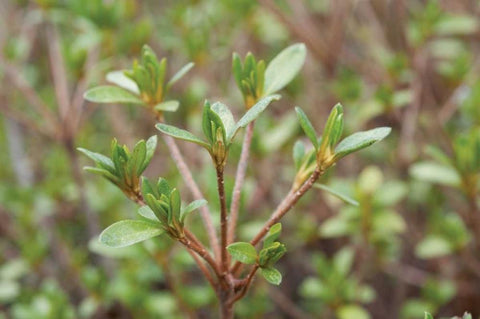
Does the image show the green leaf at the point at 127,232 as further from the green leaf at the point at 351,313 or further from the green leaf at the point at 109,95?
the green leaf at the point at 351,313

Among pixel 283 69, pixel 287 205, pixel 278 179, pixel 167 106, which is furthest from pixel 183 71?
pixel 278 179

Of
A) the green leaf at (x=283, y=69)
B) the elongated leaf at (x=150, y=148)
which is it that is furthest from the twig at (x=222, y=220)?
the green leaf at (x=283, y=69)

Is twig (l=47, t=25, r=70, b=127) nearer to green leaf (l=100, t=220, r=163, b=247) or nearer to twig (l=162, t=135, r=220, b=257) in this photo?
twig (l=162, t=135, r=220, b=257)

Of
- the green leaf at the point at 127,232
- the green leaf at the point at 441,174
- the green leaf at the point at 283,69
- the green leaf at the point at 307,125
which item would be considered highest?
the green leaf at the point at 283,69

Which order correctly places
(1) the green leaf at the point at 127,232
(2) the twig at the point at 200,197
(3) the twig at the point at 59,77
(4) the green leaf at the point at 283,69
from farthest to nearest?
(3) the twig at the point at 59,77 < (4) the green leaf at the point at 283,69 < (2) the twig at the point at 200,197 < (1) the green leaf at the point at 127,232

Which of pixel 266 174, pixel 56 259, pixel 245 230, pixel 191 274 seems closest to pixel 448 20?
pixel 266 174

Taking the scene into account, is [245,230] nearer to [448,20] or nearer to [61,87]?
[61,87]
